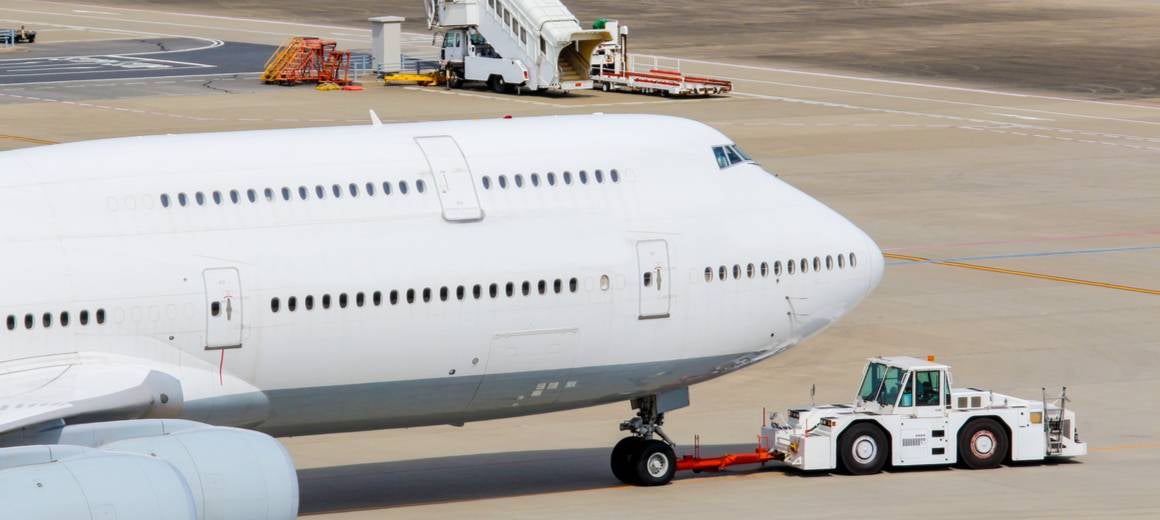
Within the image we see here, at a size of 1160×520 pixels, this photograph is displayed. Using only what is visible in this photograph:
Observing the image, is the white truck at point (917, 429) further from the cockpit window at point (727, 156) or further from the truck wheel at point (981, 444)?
the cockpit window at point (727, 156)

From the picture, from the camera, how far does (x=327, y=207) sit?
29.0 m

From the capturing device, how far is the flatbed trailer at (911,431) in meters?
33.5

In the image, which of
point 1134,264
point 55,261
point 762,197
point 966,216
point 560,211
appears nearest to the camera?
point 55,261

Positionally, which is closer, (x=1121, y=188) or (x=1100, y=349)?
(x=1100, y=349)

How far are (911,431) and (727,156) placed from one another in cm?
→ 568

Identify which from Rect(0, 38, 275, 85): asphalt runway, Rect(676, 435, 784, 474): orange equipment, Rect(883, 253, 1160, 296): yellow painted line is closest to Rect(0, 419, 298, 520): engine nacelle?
Rect(676, 435, 784, 474): orange equipment

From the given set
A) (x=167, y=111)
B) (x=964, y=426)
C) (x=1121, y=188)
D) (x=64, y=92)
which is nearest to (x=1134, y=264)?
(x=1121, y=188)

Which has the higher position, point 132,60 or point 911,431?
point 132,60

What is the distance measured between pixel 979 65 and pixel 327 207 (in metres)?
81.3

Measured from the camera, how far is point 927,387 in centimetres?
3403

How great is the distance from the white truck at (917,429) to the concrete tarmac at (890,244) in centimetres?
40

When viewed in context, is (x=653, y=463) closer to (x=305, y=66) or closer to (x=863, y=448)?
(x=863, y=448)

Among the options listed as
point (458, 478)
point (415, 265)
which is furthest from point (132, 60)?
point (415, 265)

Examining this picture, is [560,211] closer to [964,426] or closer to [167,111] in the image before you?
[964,426]
